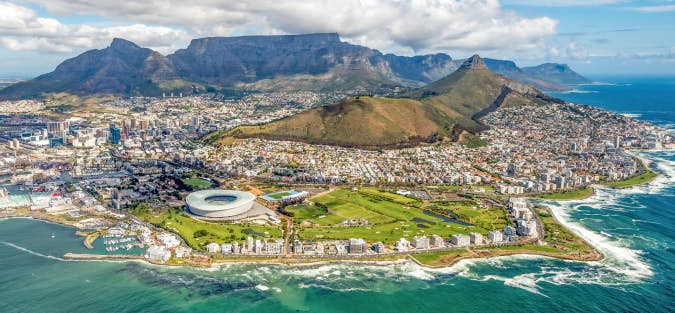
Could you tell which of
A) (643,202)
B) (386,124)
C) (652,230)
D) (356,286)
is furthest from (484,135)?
(356,286)

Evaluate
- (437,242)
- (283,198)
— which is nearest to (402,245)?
(437,242)

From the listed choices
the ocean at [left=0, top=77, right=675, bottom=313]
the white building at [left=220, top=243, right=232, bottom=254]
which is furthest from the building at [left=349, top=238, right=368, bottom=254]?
the white building at [left=220, top=243, right=232, bottom=254]

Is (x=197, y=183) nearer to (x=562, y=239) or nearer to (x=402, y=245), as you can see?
(x=402, y=245)

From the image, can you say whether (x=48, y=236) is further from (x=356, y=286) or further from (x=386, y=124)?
(x=386, y=124)

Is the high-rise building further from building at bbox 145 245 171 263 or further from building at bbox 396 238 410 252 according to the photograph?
building at bbox 396 238 410 252

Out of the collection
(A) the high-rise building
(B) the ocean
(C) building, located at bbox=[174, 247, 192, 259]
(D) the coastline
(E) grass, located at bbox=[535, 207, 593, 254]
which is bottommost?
(B) the ocean
